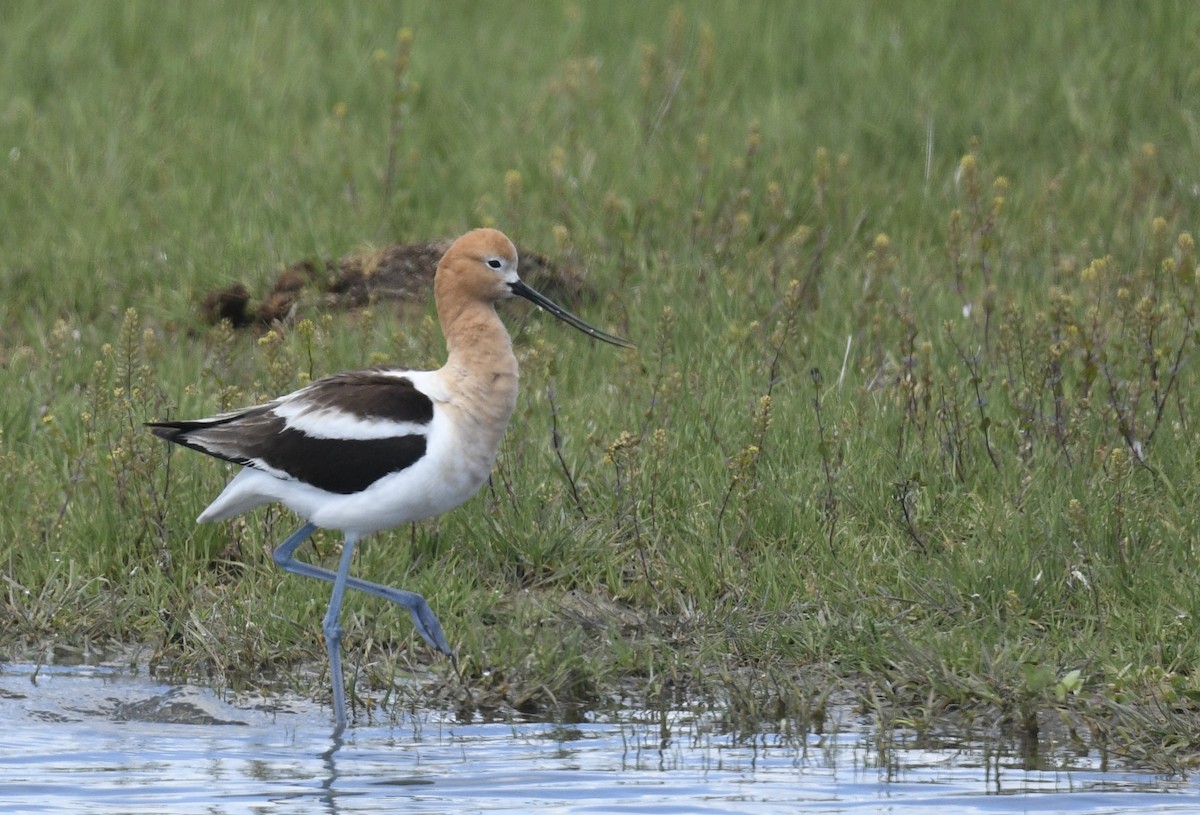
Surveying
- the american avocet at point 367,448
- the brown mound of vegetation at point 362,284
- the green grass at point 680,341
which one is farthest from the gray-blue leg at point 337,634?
the brown mound of vegetation at point 362,284

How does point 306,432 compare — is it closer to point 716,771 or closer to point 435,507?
point 435,507

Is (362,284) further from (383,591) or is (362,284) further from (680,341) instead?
(383,591)

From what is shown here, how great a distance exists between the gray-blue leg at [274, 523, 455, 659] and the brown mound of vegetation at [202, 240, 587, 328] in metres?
2.66

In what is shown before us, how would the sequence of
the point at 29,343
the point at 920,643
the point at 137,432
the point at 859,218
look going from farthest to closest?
the point at 859,218, the point at 29,343, the point at 137,432, the point at 920,643

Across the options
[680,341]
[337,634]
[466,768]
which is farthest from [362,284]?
[466,768]

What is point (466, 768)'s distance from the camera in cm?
528

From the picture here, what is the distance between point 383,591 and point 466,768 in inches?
34.2

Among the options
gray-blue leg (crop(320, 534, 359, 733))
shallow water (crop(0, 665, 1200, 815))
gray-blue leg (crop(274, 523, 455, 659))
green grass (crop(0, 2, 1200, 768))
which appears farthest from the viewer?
green grass (crop(0, 2, 1200, 768))

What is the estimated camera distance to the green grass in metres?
6.02

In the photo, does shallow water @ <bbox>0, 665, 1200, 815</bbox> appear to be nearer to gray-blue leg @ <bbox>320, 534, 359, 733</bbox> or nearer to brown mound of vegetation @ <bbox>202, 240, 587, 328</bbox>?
gray-blue leg @ <bbox>320, 534, 359, 733</bbox>

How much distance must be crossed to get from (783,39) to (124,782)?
743 centimetres

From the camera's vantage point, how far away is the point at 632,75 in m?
11.2

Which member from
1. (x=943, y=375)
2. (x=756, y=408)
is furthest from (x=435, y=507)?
(x=943, y=375)

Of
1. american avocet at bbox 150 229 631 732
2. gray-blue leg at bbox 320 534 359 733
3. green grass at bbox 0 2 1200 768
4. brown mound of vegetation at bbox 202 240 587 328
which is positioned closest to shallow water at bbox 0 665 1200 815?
gray-blue leg at bbox 320 534 359 733
